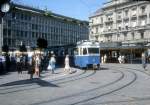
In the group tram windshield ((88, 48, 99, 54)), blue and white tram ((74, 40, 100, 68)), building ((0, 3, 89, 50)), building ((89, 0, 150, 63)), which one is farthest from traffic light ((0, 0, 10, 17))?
building ((0, 3, 89, 50))

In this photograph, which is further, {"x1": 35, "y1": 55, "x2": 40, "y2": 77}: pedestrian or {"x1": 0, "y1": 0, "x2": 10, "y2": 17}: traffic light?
{"x1": 35, "y1": 55, "x2": 40, "y2": 77}: pedestrian

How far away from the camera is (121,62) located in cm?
4981

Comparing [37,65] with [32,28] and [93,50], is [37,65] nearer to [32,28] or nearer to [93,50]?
[93,50]

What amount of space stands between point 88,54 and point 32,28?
6908cm

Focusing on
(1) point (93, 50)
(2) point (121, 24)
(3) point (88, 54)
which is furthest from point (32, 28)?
(3) point (88, 54)

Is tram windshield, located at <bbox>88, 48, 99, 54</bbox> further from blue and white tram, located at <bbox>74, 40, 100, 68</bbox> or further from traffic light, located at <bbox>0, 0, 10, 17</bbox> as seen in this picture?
traffic light, located at <bbox>0, 0, 10, 17</bbox>

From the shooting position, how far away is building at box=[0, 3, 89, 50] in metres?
87.4

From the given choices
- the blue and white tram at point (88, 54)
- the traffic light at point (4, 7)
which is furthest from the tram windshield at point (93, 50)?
the traffic light at point (4, 7)

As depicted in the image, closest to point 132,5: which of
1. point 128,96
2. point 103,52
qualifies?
point 103,52

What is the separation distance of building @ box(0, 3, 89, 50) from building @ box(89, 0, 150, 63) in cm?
472

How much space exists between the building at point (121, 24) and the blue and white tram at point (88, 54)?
979 inches

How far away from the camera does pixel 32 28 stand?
97.6 metres

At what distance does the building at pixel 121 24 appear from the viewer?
227 ft

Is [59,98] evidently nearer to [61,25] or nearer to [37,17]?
[37,17]
